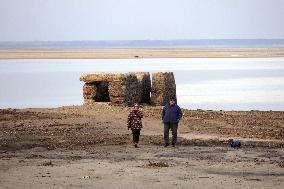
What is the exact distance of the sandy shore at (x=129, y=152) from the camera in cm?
1580

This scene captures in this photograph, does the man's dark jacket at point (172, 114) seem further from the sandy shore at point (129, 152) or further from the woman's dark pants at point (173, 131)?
the sandy shore at point (129, 152)

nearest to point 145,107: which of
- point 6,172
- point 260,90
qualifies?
point 6,172

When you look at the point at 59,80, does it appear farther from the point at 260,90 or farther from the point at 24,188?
the point at 24,188

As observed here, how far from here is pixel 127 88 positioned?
31188mm

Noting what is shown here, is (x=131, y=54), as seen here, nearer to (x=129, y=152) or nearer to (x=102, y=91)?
(x=102, y=91)

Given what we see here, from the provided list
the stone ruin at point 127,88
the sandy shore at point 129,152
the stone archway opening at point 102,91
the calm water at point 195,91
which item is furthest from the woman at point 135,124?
the calm water at point 195,91

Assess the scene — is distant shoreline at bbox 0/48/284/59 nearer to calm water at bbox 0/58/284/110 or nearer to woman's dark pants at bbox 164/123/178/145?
calm water at bbox 0/58/284/110

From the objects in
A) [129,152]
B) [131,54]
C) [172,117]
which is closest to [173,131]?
[172,117]

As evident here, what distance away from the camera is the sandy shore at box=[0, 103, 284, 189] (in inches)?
622

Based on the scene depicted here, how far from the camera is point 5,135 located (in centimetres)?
2261

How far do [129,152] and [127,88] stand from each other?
11.4 m

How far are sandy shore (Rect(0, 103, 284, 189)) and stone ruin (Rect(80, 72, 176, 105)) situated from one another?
43.7 inches

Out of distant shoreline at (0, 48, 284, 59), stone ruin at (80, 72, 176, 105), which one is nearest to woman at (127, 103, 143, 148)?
stone ruin at (80, 72, 176, 105)

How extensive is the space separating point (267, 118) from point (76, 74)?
35.4 m
